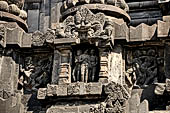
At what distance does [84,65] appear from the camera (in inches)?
504

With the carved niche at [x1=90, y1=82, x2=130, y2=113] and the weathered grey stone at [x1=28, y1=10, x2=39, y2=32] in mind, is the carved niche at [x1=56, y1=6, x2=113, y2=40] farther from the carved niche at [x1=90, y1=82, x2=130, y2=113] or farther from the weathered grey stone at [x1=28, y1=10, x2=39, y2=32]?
the weathered grey stone at [x1=28, y1=10, x2=39, y2=32]

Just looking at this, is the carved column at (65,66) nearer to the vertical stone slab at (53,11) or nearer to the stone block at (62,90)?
the stone block at (62,90)

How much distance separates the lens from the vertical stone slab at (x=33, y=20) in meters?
21.0

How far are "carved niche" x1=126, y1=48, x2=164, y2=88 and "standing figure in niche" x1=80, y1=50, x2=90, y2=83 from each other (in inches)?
43.5

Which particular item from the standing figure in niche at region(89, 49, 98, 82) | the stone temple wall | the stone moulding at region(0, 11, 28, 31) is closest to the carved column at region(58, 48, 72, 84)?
the stone temple wall

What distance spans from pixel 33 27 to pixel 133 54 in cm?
873

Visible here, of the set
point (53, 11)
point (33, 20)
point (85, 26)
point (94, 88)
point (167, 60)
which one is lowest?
point (94, 88)

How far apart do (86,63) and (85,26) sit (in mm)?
1001

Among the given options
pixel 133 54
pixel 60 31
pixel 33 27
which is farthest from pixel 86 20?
pixel 33 27

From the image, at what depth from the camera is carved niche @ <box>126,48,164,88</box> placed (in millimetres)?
12641

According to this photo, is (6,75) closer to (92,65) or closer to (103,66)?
(92,65)

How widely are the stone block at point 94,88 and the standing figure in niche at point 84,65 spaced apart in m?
0.45

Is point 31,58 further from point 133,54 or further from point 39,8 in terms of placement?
point 39,8

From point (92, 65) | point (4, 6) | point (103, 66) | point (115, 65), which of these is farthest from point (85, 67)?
point (4, 6)
